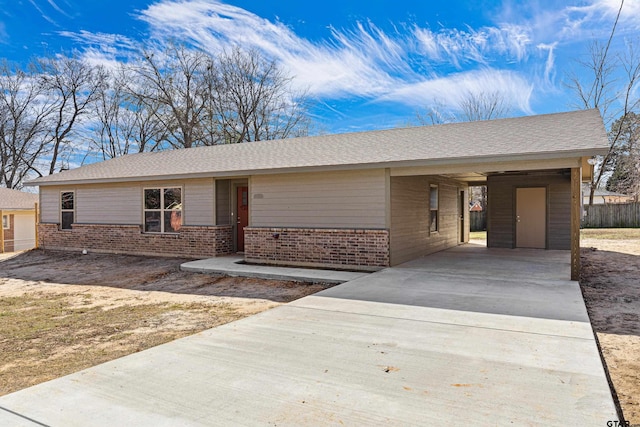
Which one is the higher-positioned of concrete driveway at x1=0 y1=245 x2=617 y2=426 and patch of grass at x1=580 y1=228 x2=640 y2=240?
patch of grass at x1=580 y1=228 x2=640 y2=240

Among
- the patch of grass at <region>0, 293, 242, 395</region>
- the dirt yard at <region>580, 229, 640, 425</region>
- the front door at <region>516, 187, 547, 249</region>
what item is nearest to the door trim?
the front door at <region>516, 187, 547, 249</region>

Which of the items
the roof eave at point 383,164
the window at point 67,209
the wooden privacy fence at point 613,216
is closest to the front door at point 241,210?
the roof eave at point 383,164

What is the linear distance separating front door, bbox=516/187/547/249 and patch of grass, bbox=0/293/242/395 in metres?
10.5

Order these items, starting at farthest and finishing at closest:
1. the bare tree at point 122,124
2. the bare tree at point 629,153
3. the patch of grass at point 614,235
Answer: the bare tree at point 122,124
the bare tree at point 629,153
the patch of grass at point 614,235

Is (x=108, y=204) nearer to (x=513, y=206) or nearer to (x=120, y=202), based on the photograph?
(x=120, y=202)

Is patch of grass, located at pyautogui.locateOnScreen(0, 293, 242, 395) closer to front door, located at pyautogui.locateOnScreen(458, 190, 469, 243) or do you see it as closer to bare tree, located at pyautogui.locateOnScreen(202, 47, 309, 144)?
front door, located at pyautogui.locateOnScreen(458, 190, 469, 243)

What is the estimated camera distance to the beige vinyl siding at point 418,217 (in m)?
9.61

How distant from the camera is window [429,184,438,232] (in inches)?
483

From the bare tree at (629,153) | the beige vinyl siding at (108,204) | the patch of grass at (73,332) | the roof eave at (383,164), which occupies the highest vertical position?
the bare tree at (629,153)

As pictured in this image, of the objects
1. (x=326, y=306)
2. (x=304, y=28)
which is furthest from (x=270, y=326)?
(x=304, y=28)

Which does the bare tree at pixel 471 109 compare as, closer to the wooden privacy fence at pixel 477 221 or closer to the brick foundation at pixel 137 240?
the wooden privacy fence at pixel 477 221

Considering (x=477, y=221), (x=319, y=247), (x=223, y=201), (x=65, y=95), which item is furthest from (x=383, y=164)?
(x=65, y=95)

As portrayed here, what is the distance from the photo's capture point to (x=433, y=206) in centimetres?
1248

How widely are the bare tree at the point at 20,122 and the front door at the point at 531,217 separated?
30574 millimetres
